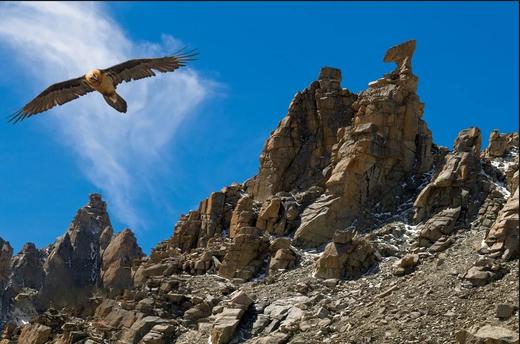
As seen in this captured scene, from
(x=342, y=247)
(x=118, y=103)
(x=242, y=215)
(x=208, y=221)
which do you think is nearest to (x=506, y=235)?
(x=342, y=247)

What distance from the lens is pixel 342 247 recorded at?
1614 inches

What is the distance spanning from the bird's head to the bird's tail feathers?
524 millimetres

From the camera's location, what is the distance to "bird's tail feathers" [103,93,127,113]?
62.8 ft

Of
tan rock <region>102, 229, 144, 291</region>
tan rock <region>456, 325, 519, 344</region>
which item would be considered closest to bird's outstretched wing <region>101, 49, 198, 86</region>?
tan rock <region>456, 325, 519, 344</region>

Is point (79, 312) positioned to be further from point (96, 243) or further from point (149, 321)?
point (96, 243)

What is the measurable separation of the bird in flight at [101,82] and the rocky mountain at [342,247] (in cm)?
1413

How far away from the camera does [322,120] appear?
55.1 metres

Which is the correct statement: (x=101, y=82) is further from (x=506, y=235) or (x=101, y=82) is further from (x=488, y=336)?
(x=506, y=235)

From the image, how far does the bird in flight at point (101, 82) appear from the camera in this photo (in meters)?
19.8

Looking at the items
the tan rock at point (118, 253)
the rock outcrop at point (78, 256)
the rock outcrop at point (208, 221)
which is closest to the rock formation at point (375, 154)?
the rock outcrop at point (208, 221)

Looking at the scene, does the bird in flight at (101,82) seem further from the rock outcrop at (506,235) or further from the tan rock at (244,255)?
the tan rock at (244,255)

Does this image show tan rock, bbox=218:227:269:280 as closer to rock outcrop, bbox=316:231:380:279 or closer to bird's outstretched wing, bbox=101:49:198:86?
rock outcrop, bbox=316:231:380:279

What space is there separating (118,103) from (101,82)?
91 centimetres

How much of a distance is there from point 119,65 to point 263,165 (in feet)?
→ 115
